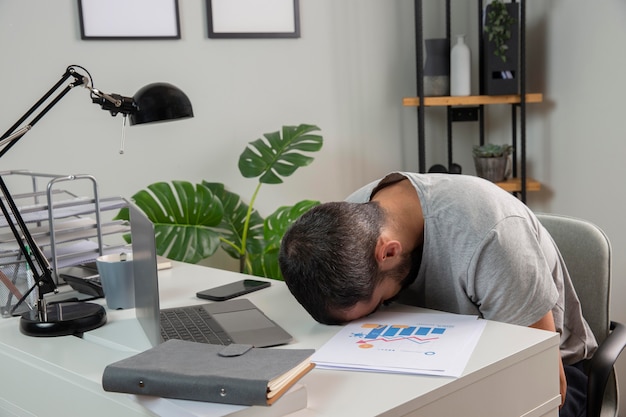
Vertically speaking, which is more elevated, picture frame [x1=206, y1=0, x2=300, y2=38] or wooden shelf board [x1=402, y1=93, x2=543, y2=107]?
picture frame [x1=206, y1=0, x2=300, y2=38]

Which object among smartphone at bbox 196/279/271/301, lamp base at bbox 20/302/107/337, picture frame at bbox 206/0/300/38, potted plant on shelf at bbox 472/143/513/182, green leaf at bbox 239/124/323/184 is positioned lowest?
smartphone at bbox 196/279/271/301

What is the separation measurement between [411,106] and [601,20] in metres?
0.89

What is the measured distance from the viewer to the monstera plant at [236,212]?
2.63 metres

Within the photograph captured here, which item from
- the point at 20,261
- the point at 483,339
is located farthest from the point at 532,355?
the point at 20,261

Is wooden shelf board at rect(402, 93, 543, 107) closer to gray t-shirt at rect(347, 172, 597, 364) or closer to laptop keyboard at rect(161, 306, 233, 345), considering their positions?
Result: gray t-shirt at rect(347, 172, 597, 364)

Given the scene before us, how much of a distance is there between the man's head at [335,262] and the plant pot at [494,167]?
1932 mm

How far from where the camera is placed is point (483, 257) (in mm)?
1467

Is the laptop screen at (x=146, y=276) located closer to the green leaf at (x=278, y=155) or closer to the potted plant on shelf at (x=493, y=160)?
the green leaf at (x=278, y=155)

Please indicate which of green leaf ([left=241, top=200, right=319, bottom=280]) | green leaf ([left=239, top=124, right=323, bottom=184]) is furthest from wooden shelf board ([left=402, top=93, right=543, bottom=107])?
green leaf ([left=241, top=200, right=319, bottom=280])

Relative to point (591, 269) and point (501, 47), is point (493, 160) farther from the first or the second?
point (591, 269)

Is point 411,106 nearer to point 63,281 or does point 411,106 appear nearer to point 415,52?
point 415,52

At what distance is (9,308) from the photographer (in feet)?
5.12

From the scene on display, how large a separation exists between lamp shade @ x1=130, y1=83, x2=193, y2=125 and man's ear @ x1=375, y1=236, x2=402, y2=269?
0.54 m

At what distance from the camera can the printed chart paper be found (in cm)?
117
